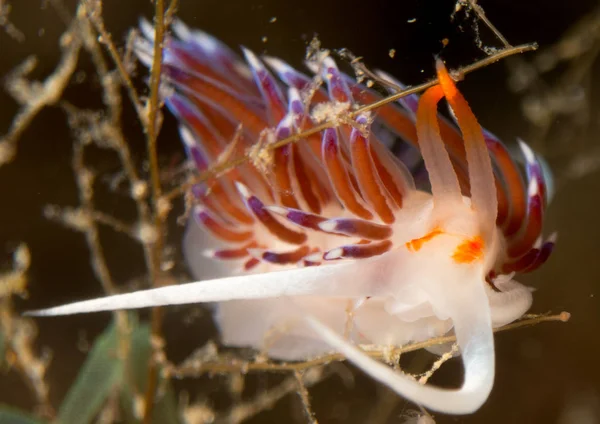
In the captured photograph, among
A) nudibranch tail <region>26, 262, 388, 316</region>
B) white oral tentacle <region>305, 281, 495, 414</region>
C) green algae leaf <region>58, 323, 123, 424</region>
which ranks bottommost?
green algae leaf <region>58, 323, 123, 424</region>

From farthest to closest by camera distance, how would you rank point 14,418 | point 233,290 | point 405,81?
1. point 14,418
2. point 405,81
3. point 233,290

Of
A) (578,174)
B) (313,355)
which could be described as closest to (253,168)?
(313,355)

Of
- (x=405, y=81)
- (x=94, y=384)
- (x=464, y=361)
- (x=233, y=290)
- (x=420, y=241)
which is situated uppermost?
(x=405, y=81)

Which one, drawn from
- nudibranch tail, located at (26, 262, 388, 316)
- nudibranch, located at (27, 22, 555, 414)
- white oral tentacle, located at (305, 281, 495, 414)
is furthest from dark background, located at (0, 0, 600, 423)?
nudibranch tail, located at (26, 262, 388, 316)

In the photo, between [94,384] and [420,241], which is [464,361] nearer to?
[420,241]

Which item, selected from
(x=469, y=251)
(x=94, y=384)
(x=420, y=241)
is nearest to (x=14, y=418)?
(x=94, y=384)

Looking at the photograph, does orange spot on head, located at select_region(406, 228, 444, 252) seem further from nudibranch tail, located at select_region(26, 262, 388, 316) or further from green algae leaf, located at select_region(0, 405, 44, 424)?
green algae leaf, located at select_region(0, 405, 44, 424)

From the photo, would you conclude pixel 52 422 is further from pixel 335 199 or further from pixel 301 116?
pixel 301 116

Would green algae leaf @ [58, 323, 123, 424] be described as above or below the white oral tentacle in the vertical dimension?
below
